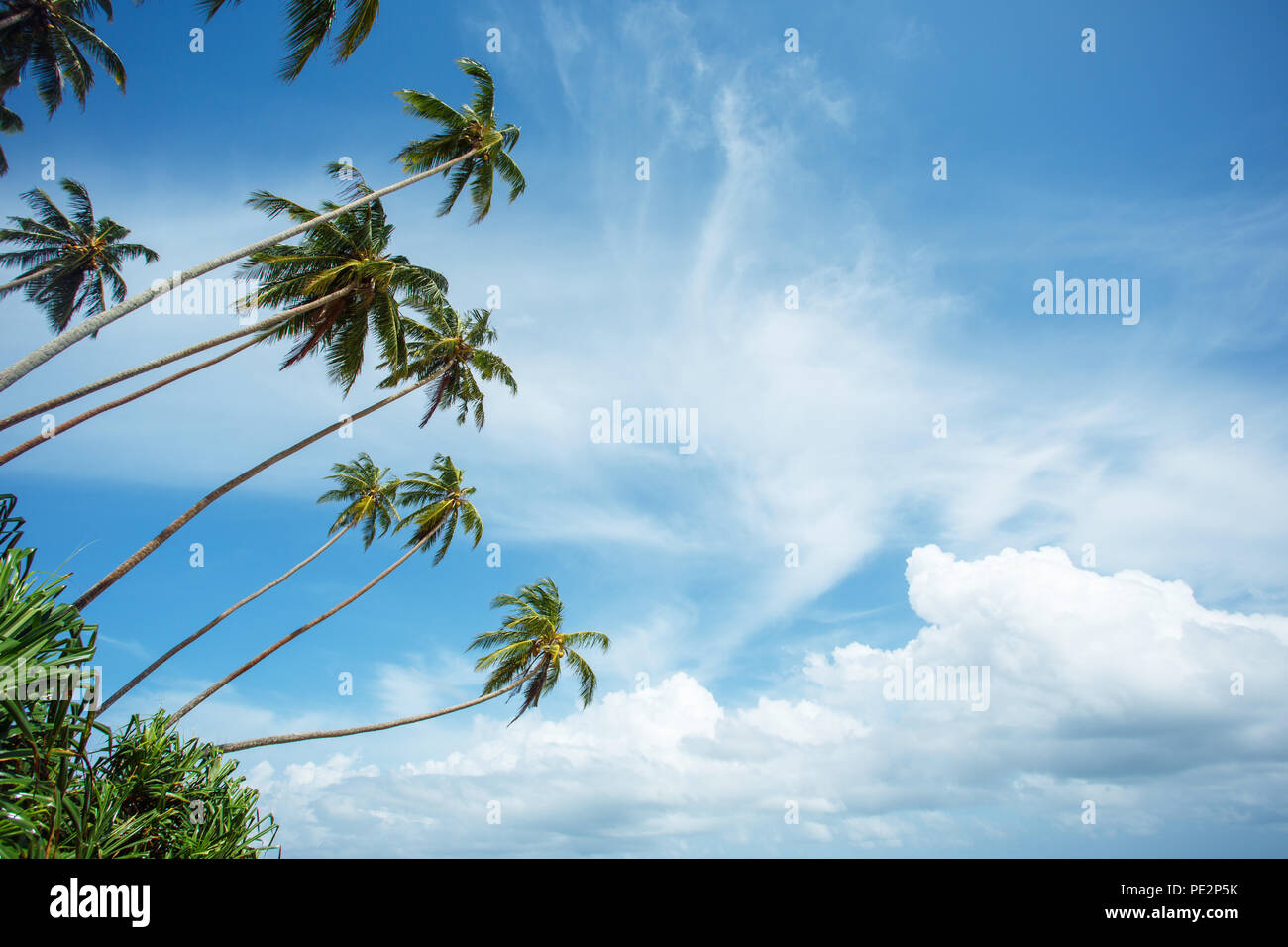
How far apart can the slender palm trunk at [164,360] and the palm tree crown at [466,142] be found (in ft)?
14.9

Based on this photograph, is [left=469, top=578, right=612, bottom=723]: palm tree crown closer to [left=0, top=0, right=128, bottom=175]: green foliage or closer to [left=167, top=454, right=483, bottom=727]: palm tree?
[left=167, top=454, right=483, bottom=727]: palm tree

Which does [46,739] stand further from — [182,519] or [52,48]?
[52,48]

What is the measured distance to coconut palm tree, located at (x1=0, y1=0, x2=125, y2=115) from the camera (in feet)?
63.4

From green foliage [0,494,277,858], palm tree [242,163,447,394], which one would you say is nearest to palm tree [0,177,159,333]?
palm tree [242,163,447,394]

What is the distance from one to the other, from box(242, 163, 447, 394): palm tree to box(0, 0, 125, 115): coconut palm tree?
11134mm

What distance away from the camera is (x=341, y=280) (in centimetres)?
1580

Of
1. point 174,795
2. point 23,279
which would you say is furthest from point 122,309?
point 23,279

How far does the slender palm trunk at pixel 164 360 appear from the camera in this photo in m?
10.6

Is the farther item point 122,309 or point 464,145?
point 464,145

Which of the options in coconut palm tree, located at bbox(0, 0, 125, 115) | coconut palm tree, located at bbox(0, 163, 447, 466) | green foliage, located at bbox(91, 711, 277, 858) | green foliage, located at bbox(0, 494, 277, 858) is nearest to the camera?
green foliage, located at bbox(0, 494, 277, 858)

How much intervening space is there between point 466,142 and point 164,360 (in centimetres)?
932

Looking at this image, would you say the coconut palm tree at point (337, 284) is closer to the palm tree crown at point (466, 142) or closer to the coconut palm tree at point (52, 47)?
the palm tree crown at point (466, 142)

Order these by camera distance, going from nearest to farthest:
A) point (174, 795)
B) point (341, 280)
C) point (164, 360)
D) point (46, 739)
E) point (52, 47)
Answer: point (46, 739), point (174, 795), point (164, 360), point (341, 280), point (52, 47)
